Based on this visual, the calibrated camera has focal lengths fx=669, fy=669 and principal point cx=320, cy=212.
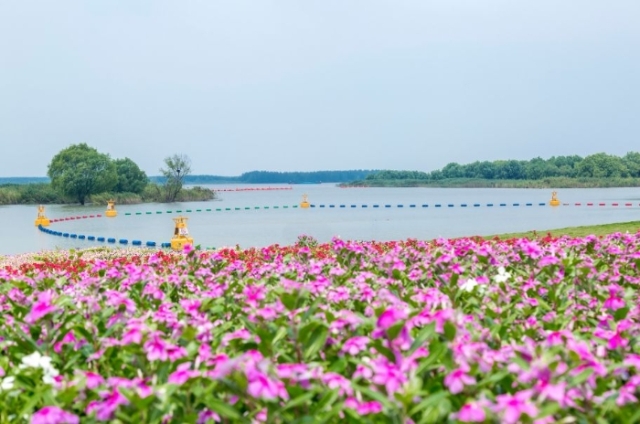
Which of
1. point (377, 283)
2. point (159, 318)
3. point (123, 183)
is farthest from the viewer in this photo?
point (123, 183)

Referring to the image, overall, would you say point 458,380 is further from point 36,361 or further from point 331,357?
point 36,361

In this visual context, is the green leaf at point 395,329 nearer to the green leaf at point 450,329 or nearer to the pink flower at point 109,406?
the green leaf at point 450,329

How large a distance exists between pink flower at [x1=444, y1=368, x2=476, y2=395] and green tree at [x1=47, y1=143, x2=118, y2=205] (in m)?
60.6

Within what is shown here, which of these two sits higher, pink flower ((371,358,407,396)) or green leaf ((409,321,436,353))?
green leaf ((409,321,436,353))

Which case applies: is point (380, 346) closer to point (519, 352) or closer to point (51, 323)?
point (519, 352)

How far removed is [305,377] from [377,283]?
2.00 meters

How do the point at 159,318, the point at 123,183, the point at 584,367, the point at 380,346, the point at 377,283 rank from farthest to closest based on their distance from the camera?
the point at 123,183 < the point at 377,283 < the point at 159,318 < the point at 380,346 < the point at 584,367

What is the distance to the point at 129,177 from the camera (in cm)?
6500

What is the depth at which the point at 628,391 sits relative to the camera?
208 centimetres

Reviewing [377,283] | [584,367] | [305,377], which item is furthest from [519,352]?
[377,283]

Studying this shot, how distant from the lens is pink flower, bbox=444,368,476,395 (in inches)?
76.9

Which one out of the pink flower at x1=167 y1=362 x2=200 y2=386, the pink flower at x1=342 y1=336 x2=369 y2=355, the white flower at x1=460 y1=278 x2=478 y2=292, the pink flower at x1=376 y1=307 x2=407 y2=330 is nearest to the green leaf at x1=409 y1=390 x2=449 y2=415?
the pink flower at x1=376 y1=307 x2=407 y2=330

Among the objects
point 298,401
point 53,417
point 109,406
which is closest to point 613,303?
point 298,401

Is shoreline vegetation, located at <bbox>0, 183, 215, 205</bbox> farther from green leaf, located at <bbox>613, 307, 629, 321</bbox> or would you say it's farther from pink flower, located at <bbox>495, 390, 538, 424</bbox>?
pink flower, located at <bbox>495, 390, 538, 424</bbox>
